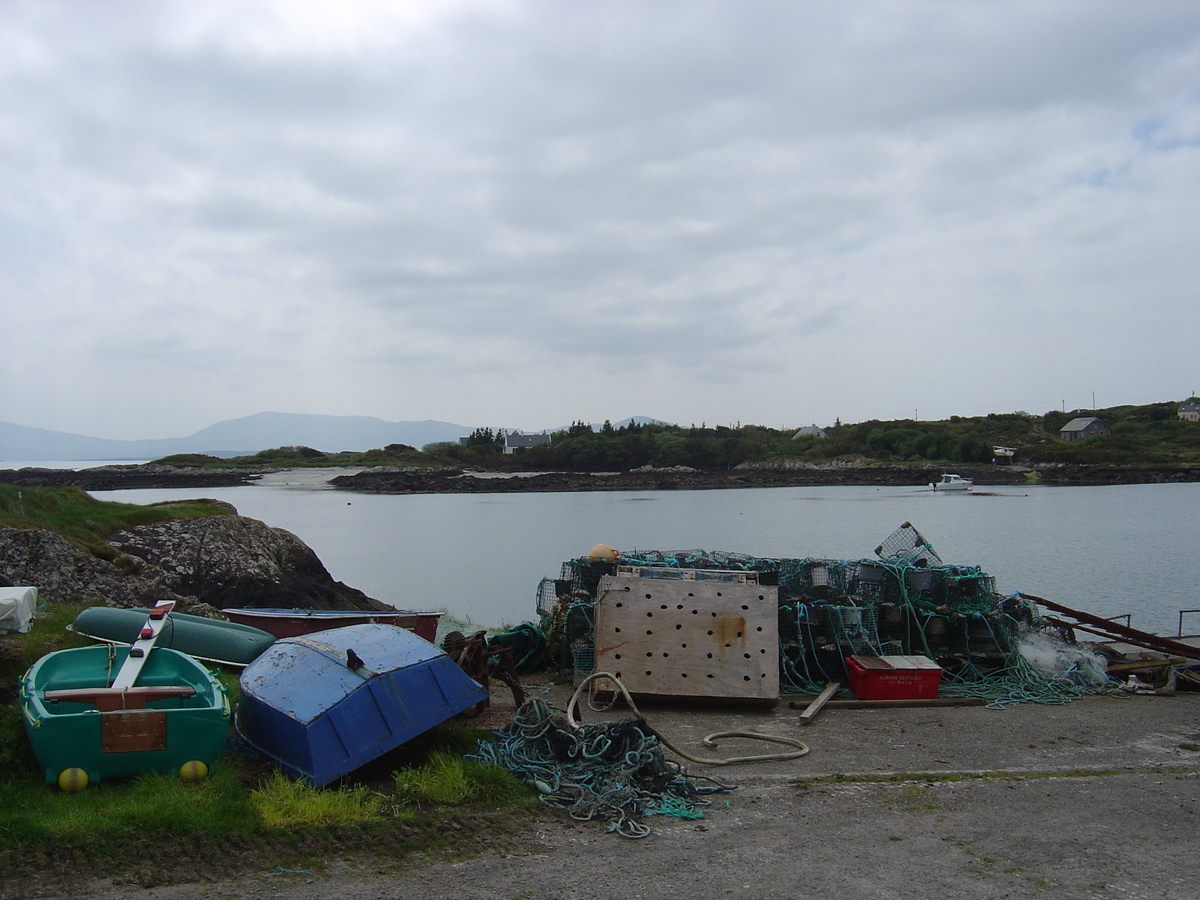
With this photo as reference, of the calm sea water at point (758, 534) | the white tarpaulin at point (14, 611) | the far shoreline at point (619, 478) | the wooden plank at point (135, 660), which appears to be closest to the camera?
the wooden plank at point (135, 660)

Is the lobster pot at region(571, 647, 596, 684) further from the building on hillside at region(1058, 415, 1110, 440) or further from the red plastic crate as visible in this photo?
the building on hillside at region(1058, 415, 1110, 440)

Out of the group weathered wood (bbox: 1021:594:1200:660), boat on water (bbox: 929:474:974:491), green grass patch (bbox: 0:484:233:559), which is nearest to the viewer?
weathered wood (bbox: 1021:594:1200:660)

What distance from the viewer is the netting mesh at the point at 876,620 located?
34.3 feet

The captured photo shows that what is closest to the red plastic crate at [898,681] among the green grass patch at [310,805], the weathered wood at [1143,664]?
the weathered wood at [1143,664]

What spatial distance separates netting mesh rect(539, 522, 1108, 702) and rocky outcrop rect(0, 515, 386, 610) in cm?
599

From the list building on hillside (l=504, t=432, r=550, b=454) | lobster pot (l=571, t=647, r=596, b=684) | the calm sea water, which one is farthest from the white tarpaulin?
building on hillside (l=504, t=432, r=550, b=454)

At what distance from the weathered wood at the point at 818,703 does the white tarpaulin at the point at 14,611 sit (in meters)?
7.52

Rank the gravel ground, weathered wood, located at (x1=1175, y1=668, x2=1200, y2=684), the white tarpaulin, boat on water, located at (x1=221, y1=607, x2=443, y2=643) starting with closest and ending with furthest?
the gravel ground, the white tarpaulin, weathered wood, located at (x1=1175, y1=668, x2=1200, y2=684), boat on water, located at (x1=221, y1=607, x2=443, y2=643)

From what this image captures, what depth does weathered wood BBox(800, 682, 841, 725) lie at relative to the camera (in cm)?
879

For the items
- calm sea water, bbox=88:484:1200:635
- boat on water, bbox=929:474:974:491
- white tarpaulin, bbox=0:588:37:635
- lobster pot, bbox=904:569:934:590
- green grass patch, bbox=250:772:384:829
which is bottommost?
calm sea water, bbox=88:484:1200:635

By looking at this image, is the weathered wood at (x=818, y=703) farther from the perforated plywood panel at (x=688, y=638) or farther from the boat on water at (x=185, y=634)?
the boat on water at (x=185, y=634)

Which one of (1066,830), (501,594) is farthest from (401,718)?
(501,594)

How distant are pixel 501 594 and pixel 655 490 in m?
74.7

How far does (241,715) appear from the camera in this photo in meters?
6.88
